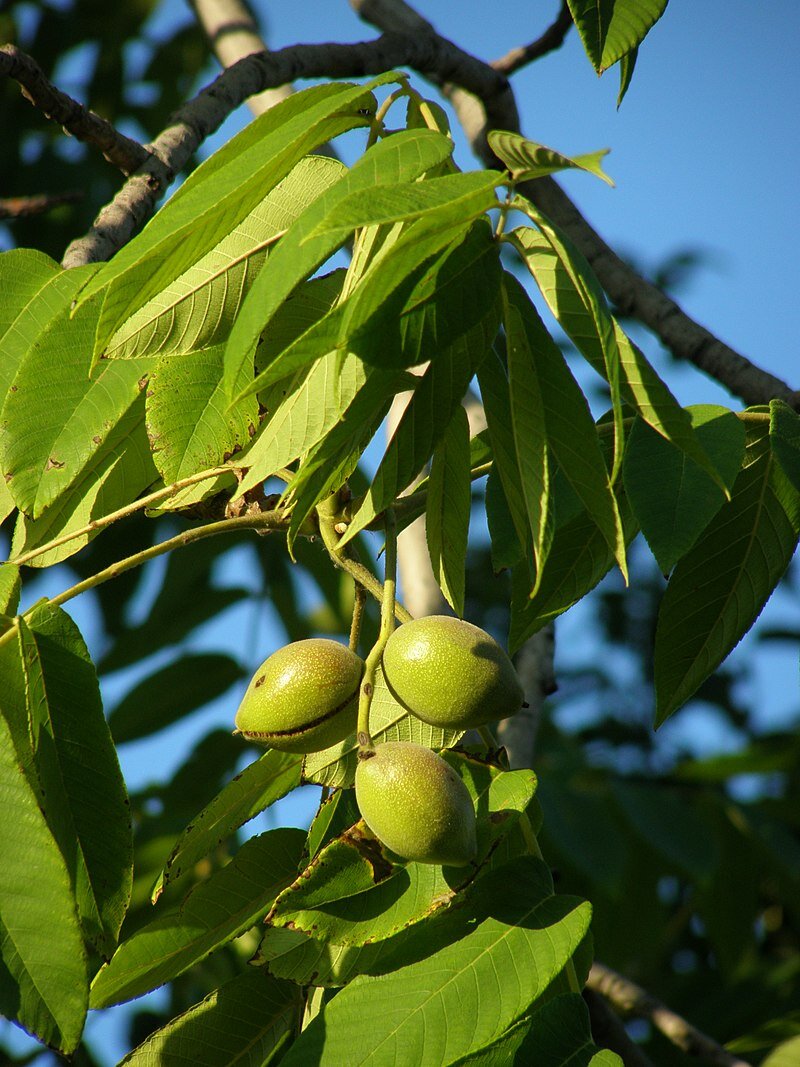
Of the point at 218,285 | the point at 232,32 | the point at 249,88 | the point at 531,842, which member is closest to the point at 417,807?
the point at 531,842

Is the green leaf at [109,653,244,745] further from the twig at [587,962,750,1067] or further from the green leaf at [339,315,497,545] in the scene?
the green leaf at [339,315,497,545]

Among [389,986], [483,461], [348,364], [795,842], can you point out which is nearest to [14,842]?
[389,986]

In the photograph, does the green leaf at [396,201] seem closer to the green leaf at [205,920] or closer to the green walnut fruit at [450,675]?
the green walnut fruit at [450,675]

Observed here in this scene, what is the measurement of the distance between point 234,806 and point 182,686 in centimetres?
117

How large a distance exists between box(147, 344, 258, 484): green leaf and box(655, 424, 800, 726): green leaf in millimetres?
556

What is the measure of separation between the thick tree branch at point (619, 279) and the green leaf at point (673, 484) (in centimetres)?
56

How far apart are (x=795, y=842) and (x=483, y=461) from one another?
1627mm

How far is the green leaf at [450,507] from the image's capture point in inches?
47.6

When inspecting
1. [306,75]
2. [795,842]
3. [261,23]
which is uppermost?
[261,23]

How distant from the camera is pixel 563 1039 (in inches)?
43.9

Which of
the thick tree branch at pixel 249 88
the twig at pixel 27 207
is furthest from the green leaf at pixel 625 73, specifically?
the twig at pixel 27 207

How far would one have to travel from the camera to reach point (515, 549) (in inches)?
52.5

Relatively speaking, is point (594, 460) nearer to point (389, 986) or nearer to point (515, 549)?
point (515, 549)

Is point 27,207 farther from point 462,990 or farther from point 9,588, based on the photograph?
point 462,990
